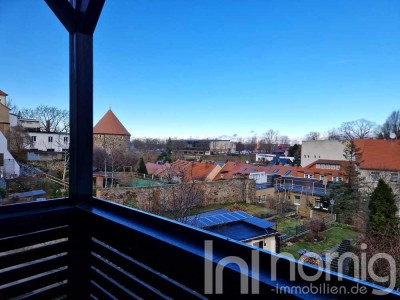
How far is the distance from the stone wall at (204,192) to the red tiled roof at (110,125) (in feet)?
1.33

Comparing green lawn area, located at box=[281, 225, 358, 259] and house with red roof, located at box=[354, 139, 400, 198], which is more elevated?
house with red roof, located at box=[354, 139, 400, 198]

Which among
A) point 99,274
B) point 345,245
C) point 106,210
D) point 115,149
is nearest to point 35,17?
point 115,149

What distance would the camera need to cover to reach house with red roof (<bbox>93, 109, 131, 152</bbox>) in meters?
1.75

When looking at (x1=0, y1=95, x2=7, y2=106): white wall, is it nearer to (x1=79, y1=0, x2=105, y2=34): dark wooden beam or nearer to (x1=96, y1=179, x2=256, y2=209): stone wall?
(x1=79, y1=0, x2=105, y2=34): dark wooden beam

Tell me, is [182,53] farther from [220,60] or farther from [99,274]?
[99,274]

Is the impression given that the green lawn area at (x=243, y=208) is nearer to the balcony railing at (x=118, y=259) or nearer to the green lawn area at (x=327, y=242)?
the green lawn area at (x=327, y=242)

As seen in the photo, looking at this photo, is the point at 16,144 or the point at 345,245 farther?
the point at 16,144

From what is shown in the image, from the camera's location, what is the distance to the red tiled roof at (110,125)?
1.76 m

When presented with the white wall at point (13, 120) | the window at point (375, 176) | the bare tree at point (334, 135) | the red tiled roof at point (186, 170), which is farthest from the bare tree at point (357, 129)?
the white wall at point (13, 120)

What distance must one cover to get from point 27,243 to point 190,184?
1.42m

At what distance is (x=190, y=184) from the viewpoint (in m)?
2.51

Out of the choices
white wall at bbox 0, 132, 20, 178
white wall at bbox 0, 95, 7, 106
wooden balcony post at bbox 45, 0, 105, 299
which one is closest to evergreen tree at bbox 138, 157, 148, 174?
wooden balcony post at bbox 45, 0, 105, 299

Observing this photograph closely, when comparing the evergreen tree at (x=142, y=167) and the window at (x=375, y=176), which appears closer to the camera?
the window at (x=375, y=176)

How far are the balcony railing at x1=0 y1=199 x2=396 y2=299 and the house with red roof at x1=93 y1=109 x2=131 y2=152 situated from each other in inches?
16.8
